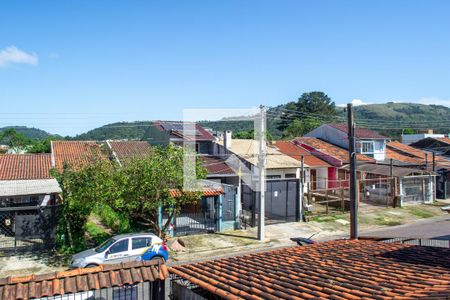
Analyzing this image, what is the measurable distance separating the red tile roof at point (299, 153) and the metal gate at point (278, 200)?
654 centimetres

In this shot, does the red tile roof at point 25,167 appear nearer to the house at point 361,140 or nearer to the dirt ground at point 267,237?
the dirt ground at point 267,237

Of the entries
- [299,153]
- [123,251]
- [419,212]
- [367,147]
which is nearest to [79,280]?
[123,251]

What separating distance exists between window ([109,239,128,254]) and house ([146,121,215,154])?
15406 mm

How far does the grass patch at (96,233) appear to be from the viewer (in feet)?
65.2

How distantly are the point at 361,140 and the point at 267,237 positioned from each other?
2261cm

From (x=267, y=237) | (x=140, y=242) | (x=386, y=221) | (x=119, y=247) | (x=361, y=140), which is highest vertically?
(x=361, y=140)

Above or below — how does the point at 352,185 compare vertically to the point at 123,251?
above

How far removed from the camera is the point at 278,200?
1043 inches

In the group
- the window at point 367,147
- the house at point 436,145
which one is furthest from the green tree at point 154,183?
the house at point 436,145

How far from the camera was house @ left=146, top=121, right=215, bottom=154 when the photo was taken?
31.6m

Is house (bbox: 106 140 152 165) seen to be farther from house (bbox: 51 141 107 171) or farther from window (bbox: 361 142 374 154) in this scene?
window (bbox: 361 142 374 154)

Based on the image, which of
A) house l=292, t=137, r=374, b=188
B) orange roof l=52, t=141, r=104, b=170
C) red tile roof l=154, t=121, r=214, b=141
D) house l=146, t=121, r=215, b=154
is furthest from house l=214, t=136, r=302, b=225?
orange roof l=52, t=141, r=104, b=170

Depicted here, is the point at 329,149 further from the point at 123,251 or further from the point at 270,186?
the point at 123,251

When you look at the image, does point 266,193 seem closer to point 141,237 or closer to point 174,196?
point 174,196
